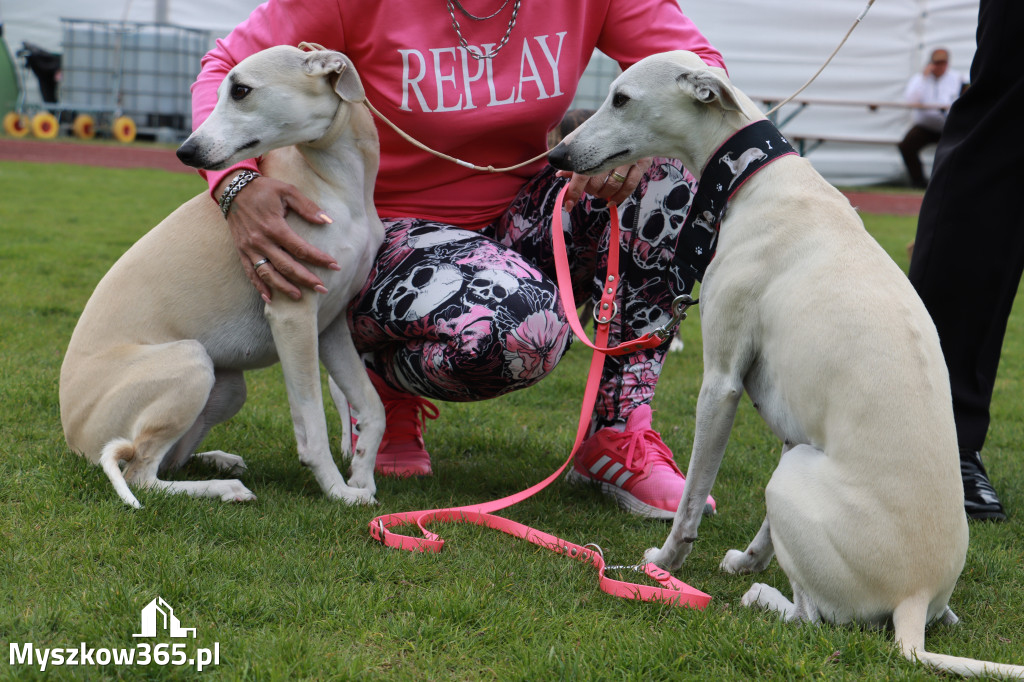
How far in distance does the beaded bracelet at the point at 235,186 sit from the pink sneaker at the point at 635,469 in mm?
1407

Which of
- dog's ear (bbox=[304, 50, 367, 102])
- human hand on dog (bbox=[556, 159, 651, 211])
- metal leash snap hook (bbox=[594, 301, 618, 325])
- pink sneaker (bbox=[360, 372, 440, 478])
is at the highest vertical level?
dog's ear (bbox=[304, 50, 367, 102])

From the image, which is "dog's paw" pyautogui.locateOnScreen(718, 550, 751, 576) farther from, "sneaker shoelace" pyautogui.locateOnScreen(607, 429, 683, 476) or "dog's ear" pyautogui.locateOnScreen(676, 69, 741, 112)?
"dog's ear" pyautogui.locateOnScreen(676, 69, 741, 112)

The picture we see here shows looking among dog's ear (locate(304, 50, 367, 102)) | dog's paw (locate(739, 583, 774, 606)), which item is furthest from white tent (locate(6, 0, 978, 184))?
dog's paw (locate(739, 583, 774, 606))

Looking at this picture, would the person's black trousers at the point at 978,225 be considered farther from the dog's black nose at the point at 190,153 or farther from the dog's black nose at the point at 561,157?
the dog's black nose at the point at 190,153

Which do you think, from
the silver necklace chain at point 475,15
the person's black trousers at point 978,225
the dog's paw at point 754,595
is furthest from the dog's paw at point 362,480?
the person's black trousers at point 978,225

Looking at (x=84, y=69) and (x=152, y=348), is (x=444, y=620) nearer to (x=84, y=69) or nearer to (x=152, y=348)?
(x=152, y=348)

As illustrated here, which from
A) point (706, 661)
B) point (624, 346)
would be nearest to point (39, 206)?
point (624, 346)

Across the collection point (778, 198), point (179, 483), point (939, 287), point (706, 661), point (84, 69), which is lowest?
point (84, 69)

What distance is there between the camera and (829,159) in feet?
59.3

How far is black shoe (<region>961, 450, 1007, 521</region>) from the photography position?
3043mm

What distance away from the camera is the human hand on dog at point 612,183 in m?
2.94

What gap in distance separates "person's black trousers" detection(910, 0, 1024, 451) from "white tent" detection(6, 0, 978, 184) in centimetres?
1523

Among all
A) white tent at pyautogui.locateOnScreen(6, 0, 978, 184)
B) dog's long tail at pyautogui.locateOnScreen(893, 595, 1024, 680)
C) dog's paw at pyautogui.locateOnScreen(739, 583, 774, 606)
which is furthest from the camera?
white tent at pyautogui.locateOnScreen(6, 0, 978, 184)

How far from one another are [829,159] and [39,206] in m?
13.9
